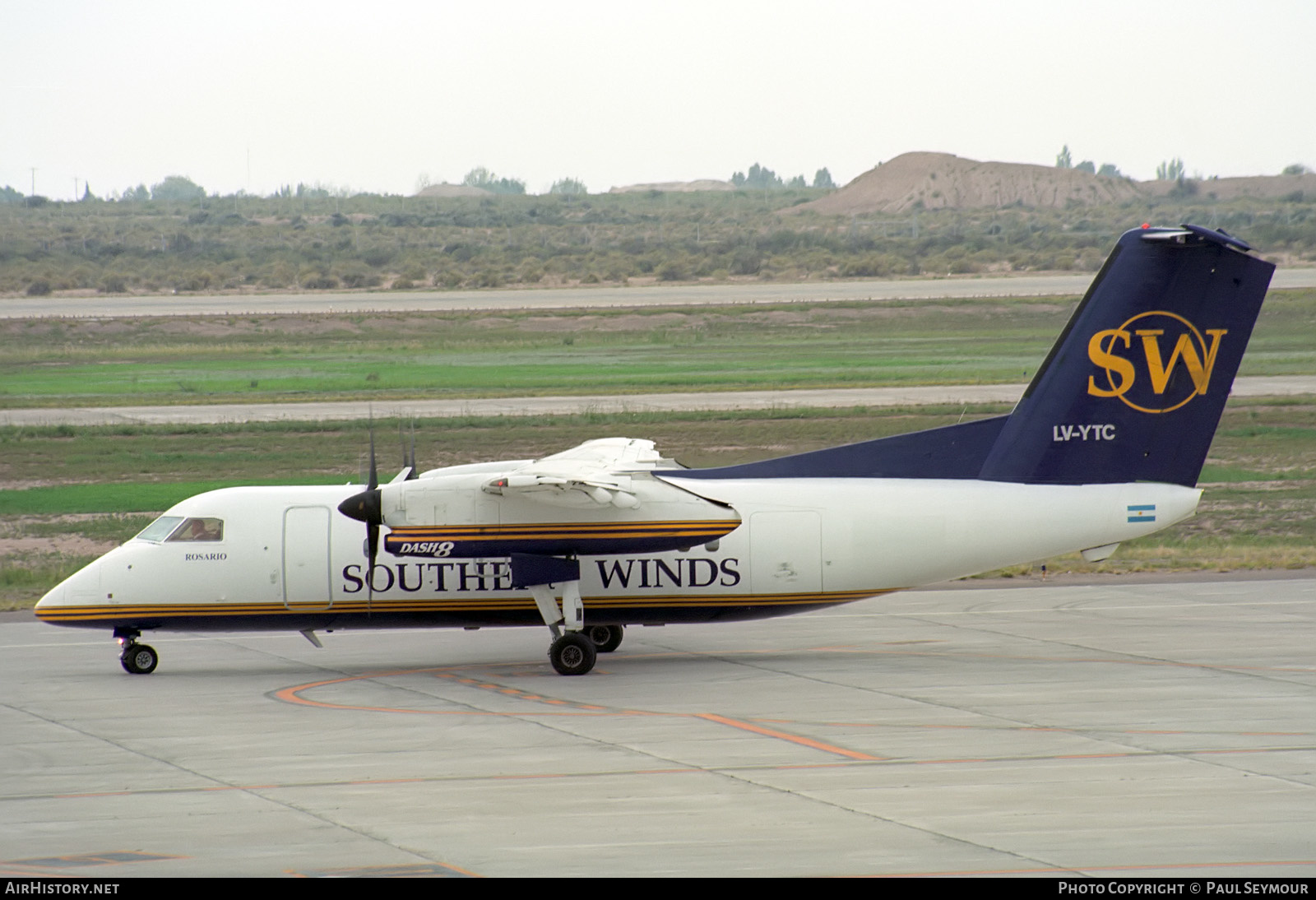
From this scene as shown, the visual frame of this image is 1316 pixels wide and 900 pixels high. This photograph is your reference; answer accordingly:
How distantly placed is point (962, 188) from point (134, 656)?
160m

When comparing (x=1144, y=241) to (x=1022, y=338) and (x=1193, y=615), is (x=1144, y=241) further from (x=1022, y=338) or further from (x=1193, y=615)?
(x=1022, y=338)

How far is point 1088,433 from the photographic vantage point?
19672 millimetres

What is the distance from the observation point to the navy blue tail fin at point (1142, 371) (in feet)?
63.3

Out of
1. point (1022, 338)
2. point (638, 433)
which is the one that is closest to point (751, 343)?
point (1022, 338)

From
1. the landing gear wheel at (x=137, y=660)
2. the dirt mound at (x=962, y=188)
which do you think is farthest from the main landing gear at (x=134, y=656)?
the dirt mound at (x=962, y=188)

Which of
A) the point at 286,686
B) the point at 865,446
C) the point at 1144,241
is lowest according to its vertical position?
the point at 286,686

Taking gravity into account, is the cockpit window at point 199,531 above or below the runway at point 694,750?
above

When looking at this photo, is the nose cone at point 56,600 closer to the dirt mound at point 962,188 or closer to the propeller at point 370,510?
the propeller at point 370,510

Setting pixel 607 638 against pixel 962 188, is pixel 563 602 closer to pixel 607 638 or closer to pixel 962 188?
pixel 607 638

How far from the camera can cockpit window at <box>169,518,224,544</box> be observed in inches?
781

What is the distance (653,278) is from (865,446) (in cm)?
8515

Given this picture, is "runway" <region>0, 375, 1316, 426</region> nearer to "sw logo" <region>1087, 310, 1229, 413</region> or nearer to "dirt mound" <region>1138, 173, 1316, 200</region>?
"sw logo" <region>1087, 310, 1229, 413</region>

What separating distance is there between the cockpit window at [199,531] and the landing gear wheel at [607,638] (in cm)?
544

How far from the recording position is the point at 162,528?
65.8 ft
